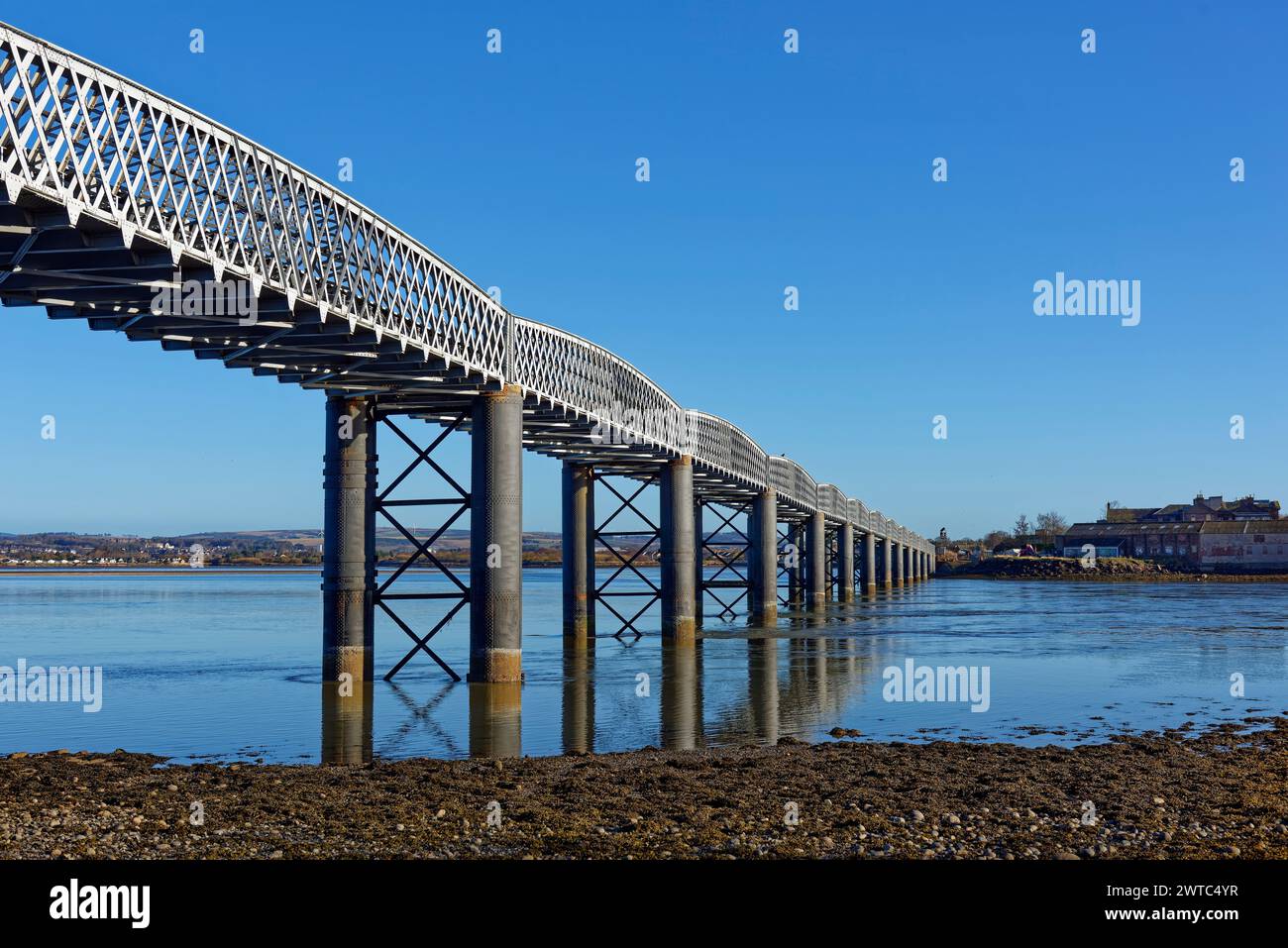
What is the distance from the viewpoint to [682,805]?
1678 centimetres

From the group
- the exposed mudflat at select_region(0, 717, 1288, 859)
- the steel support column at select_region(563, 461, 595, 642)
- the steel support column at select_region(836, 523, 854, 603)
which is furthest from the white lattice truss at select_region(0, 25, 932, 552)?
the steel support column at select_region(836, 523, 854, 603)

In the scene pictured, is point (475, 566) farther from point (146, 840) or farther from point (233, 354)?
point (146, 840)

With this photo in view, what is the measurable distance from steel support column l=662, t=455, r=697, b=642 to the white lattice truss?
1489cm

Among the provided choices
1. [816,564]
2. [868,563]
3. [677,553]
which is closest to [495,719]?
[677,553]

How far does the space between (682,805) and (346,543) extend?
20134 millimetres

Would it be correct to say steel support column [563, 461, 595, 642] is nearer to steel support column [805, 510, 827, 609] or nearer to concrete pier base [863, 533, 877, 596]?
steel support column [805, 510, 827, 609]

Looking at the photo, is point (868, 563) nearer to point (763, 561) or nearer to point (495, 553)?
point (763, 561)

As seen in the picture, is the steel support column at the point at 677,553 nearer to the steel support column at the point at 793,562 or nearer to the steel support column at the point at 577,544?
→ the steel support column at the point at 577,544

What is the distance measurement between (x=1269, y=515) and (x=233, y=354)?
645 ft

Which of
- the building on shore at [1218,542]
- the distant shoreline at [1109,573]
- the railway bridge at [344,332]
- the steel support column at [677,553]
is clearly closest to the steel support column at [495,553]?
the railway bridge at [344,332]

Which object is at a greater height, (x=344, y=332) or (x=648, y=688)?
(x=344, y=332)

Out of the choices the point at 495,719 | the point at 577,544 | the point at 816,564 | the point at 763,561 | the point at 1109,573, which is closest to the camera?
the point at 495,719
